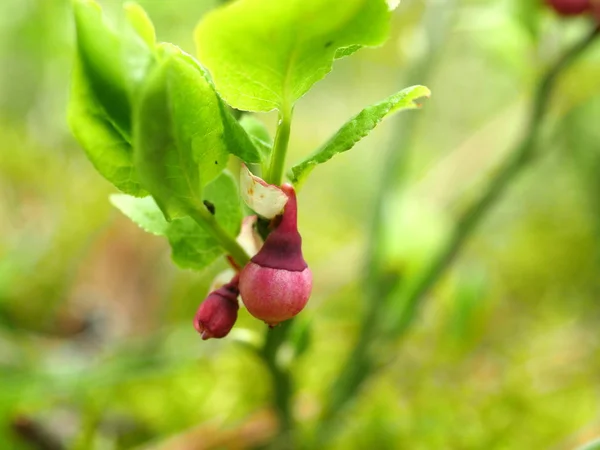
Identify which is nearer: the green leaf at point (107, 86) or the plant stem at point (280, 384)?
the green leaf at point (107, 86)

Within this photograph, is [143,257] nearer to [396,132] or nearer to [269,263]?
[396,132]

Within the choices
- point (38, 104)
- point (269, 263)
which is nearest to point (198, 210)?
point (269, 263)

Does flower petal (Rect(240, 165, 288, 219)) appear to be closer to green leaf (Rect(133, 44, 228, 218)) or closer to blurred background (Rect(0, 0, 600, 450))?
green leaf (Rect(133, 44, 228, 218))

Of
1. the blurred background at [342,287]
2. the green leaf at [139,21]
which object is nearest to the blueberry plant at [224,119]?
the green leaf at [139,21]

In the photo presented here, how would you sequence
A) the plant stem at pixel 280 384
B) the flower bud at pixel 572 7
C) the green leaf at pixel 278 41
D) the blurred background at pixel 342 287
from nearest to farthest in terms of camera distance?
the green leaf at pixel 278 41 < the plant stem at pixel 280 384 < the flower bud at pixel 572 7 < the blurred background at pixel 342 287

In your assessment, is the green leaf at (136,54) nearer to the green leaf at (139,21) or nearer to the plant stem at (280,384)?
the green leaf at (139,21)

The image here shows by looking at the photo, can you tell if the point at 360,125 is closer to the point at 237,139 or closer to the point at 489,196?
the point at 237,139

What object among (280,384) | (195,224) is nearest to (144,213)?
(195,224)
